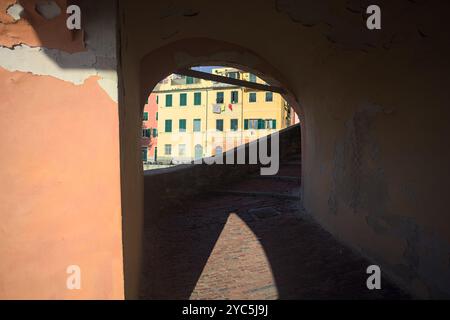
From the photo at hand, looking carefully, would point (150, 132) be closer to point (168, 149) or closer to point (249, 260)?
point (168, 149)

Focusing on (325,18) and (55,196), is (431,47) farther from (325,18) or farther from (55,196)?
(55,196)

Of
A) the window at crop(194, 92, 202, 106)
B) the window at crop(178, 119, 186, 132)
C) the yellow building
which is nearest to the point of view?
the yellow building

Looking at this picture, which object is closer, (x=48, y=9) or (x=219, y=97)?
(x=48, y=9)

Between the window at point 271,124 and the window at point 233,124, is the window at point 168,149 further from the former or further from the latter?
the window at point 271,124

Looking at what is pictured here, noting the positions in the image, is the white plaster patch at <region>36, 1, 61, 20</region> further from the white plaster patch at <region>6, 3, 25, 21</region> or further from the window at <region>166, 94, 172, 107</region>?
the window at <region>166, 94, 172, 107</region>

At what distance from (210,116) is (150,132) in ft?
24.5

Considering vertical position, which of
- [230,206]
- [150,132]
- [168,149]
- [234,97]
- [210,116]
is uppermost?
[234,97]

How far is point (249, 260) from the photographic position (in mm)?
4059

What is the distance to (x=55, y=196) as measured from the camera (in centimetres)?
213

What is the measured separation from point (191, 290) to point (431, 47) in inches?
124

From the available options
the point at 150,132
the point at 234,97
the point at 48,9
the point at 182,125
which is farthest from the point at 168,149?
the point at 48,9

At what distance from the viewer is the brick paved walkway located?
10.7ft

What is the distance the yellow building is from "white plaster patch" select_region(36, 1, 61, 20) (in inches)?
1083

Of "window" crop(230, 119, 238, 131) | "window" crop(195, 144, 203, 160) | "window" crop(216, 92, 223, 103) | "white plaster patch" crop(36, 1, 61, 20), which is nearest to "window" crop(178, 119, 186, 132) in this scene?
"window" crop(195, 144, 203, 160)
